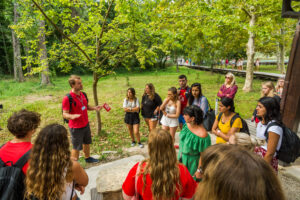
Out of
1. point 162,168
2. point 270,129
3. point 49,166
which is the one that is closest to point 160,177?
point 162,168

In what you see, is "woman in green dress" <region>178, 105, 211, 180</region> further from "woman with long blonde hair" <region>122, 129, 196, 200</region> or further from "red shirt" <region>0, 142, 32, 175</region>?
"red shirt" <region>0, 142, 32, 175</region>

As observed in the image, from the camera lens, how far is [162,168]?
64.1 inches

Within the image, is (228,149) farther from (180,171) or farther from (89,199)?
(89,199)

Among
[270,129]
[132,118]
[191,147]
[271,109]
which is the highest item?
[271,109]

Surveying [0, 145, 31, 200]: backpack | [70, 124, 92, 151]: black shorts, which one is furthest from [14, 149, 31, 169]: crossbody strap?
[70, 124, 92, 151]: black shorts

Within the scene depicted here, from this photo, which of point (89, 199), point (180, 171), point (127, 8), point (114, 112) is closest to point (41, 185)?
point (180, 171)

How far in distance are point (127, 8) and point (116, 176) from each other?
358cm

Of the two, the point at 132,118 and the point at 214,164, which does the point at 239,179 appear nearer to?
the point at 214,164

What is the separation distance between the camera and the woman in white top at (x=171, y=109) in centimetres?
421

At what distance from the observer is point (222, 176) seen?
0.83m

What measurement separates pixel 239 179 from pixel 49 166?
152 centimetres

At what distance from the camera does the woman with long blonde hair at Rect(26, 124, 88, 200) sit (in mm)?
1527

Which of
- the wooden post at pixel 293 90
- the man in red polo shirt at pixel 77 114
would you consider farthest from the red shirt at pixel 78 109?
the wooden post at pixel 293 90

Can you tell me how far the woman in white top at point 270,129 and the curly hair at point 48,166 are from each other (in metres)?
2.46
